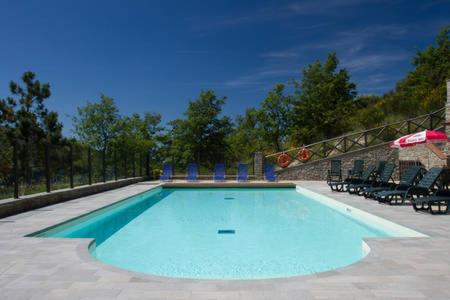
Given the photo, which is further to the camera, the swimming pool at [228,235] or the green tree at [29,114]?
the green tree at [29,114]

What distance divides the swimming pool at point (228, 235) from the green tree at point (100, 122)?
23232 mm

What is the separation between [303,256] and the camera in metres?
5.79

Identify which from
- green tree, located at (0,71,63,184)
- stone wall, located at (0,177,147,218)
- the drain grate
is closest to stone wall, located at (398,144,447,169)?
the drain grate

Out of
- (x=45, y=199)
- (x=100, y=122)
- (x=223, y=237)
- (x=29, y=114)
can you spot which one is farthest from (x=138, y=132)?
(x=223, y=237)

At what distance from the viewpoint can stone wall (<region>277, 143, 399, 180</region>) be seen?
61.3 ft

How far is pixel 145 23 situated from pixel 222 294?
22206 millimetres

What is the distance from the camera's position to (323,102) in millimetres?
30953

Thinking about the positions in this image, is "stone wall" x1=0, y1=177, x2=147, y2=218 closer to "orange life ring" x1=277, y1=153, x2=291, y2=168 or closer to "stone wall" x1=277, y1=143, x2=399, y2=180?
"orange life ring" x1=277, y1=153, x2=291, y2=168

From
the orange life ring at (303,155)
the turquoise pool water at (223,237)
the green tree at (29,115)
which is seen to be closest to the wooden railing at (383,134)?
the orange life ring at (303,155)

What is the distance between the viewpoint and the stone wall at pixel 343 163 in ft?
61.3

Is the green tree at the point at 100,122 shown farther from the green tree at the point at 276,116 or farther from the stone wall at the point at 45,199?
the stone wall at the point at 45,199

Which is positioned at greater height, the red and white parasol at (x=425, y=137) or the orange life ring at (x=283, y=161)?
the red and white parasol at (x=425, y=137)

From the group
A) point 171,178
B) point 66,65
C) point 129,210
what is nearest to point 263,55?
point 171,178

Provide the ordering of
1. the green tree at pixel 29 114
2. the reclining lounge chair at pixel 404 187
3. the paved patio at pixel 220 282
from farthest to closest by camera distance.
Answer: the green tree at pixel 29 114 → the reclining lounge chair at pixel 404 187 → the paved patio at pixel 220 282
